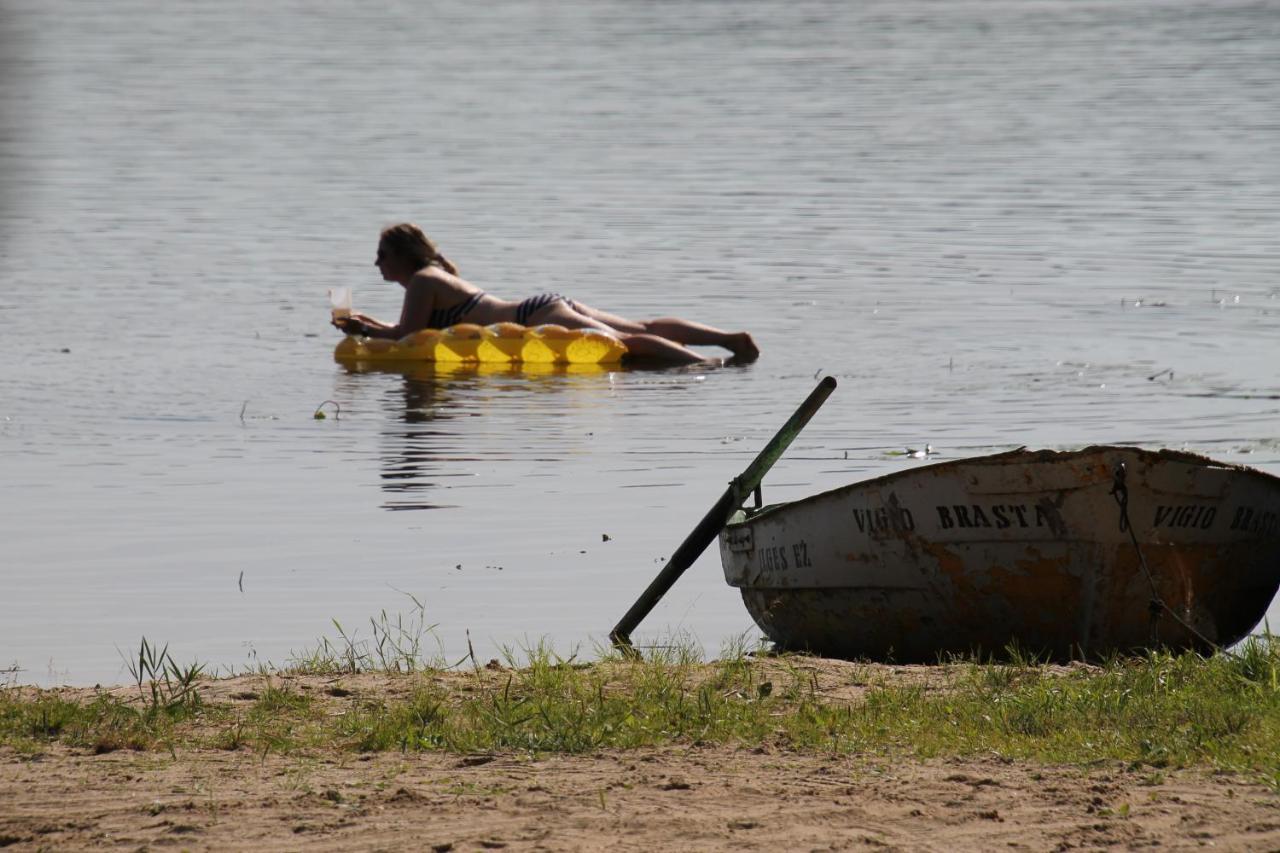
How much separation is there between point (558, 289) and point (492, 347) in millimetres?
4224

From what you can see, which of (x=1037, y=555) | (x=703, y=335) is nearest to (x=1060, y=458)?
(x=1037, y=555)

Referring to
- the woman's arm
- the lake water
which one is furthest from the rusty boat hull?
the woman's arm

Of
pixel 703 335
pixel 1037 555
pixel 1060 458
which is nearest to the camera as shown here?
pixel 1060 458

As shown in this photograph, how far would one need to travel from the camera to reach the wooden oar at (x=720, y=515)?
840 centimetres

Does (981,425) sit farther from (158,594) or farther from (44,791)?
(44,791)

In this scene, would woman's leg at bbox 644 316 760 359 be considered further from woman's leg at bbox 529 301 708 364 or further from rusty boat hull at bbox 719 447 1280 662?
rusty boat hull at bbox 719 447 1280 662

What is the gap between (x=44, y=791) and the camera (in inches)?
214

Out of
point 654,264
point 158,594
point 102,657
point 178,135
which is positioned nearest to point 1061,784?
point 102,657

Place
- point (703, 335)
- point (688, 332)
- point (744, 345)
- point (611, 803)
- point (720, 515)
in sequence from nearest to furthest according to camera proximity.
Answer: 1. point (611, 803)
2. point (720, 515)
3. point (744, 345)
4. point (703, 335)
5. point (688, 332)

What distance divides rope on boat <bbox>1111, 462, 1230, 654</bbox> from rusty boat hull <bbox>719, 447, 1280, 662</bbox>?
1cm

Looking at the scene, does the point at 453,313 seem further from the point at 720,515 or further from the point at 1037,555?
the point at 1037,555

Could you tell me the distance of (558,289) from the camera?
20875mm

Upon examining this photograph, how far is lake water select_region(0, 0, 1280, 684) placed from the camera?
31.6ft

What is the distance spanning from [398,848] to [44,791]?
3.62ft
